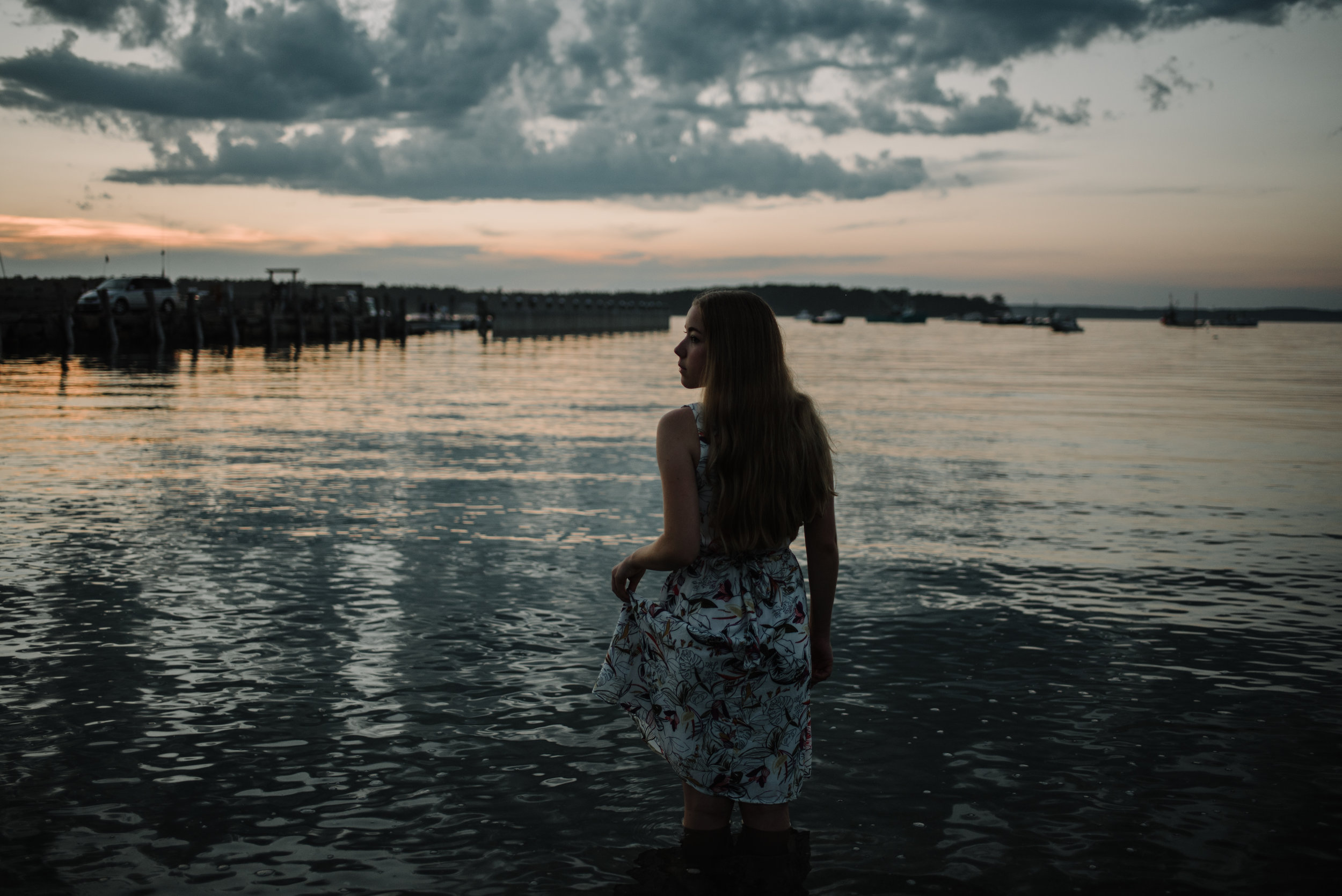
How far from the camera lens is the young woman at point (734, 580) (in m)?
3.36

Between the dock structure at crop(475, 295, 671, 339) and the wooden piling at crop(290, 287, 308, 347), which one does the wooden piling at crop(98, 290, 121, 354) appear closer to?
the wooden piling at crop(290, 287, 308, 347)

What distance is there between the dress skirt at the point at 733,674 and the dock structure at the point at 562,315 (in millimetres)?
79061

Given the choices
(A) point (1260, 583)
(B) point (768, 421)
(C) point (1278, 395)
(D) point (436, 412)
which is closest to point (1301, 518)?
(A) point (1260, 583)

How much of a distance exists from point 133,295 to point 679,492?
56.8 m

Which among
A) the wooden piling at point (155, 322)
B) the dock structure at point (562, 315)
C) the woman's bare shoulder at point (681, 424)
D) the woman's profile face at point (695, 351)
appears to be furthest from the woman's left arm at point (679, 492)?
the dock structure at point (562, 315)

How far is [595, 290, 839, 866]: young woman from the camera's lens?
3.36 meters

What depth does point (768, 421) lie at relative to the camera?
340 centimetres

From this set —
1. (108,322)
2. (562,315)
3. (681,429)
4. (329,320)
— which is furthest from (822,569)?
(562,315)

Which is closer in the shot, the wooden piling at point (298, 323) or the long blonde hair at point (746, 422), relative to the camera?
the long blonde hair at point (746, 422)

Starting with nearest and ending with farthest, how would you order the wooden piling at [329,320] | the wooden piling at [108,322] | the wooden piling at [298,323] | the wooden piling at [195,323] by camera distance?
the wooden piling at [108,322] < the wooden piling at [195,323] < the wooden piling at [298,323] < the wooden piling at [329,320]

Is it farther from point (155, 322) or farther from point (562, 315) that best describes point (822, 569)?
point (562, 315)

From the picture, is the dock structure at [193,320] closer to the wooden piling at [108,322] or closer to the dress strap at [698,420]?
the wooden piling at [108,322]

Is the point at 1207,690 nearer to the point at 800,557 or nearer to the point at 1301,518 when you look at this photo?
the point at 800,557

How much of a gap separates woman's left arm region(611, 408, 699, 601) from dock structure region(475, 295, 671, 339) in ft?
260
